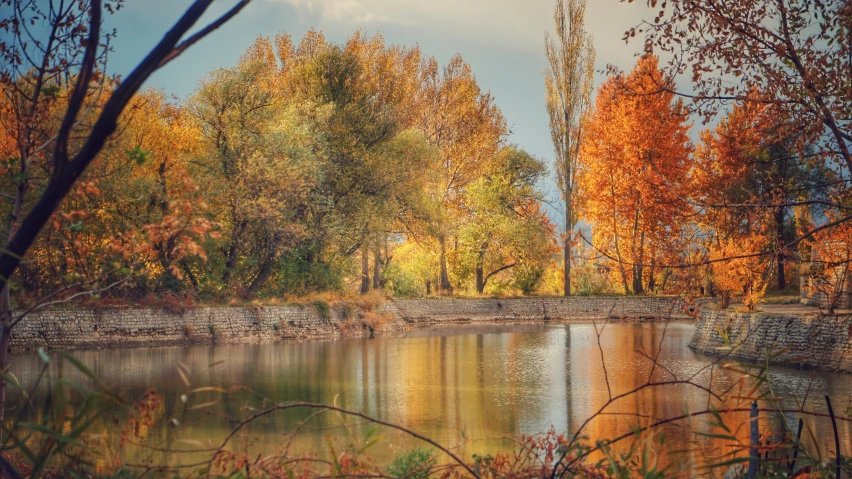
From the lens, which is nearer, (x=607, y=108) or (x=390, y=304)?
(x=390, y=304)

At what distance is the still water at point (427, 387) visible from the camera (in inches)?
419

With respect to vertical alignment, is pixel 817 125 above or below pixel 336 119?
below

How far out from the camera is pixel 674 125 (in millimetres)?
36969

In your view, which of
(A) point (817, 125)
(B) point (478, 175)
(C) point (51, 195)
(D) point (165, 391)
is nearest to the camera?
(C) point (51, 195)

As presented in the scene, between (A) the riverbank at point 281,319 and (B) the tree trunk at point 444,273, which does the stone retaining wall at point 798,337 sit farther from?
(B) the tree trunk at point 444,273

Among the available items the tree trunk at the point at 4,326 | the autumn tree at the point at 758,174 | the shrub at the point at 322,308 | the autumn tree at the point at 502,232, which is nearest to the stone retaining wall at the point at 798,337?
the autumn tree at the point at 758,174

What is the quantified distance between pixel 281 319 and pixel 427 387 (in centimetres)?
1175

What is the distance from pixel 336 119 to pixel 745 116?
25.6 meters

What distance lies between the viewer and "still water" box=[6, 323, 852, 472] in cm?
1064

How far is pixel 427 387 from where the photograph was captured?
53.5ft

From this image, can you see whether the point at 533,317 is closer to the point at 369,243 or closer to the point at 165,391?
the point at 369,243

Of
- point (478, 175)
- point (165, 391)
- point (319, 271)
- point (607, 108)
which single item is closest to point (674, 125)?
point (607, 108)

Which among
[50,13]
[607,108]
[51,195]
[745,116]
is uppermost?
[607,108]

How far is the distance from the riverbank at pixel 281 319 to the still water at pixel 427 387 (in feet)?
3.39
